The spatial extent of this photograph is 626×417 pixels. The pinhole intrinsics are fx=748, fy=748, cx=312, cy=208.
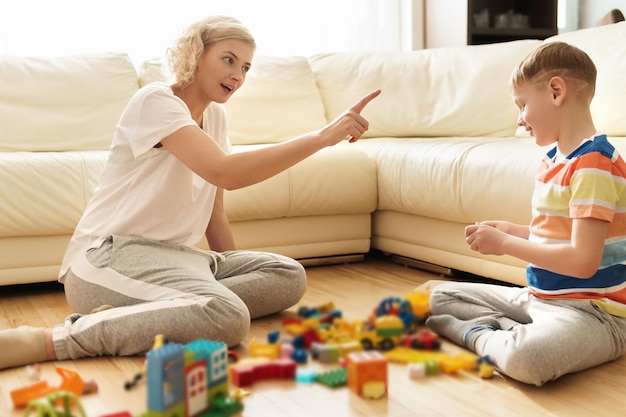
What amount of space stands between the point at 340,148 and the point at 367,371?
1615 millimetres

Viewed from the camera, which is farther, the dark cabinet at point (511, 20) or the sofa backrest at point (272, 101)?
the dark cabinet at point (511, 20)

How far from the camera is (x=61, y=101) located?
292 cm

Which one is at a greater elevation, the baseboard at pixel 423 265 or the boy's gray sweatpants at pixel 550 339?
the boy's gray sweatpants at pixel 550 339

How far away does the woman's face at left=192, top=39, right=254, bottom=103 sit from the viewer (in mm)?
1851

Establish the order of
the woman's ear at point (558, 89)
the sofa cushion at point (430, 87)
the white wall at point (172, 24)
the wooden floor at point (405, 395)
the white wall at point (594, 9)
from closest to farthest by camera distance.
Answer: the wooden floor at point (405, 395) < the woman's ear at point (558, 89) < the sofa cushion at point (430, 87) < the white wall at point (172, 24) < the white wall at point (594, 9)

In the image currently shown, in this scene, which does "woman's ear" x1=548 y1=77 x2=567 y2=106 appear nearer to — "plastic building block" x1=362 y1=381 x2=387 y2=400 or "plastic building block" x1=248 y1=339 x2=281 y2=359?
"plastic building block" x1=362 y1=381 x2=387 y2=400

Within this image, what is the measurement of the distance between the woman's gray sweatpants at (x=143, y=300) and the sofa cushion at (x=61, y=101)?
1.13m

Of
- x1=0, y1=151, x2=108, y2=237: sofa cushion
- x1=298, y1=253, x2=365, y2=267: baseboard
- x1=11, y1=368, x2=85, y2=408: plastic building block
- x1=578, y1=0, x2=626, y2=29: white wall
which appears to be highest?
x1=578, y1=0, x2=626, y2=29: white wall

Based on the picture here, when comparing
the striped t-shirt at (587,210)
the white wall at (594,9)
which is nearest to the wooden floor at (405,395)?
the striped t-shirt at (587,210)

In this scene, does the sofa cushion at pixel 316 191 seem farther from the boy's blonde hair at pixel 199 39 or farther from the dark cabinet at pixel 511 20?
the dark cabinet at pixel 511 20

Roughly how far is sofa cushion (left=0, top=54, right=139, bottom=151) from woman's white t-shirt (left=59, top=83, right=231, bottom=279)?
1041 mm

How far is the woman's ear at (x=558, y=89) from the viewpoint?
1.57 meters

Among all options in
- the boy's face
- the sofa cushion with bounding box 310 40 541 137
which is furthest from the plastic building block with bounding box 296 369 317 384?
the sofa cushion with bounding box 310 40 541 137

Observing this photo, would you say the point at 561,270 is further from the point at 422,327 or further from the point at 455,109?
the point at 455,109
